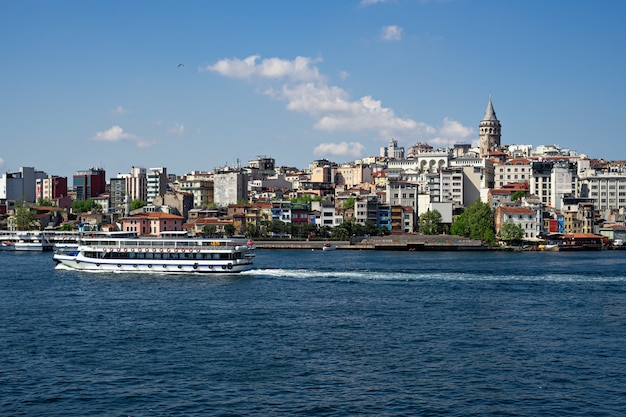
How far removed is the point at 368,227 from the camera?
59.4 m

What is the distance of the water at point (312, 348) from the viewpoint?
1218 cm

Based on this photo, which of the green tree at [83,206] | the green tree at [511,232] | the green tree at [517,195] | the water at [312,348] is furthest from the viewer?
the green tree at [83,206]

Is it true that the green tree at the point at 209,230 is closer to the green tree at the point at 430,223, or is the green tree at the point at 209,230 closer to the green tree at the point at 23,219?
the green tree at the point at 430,223

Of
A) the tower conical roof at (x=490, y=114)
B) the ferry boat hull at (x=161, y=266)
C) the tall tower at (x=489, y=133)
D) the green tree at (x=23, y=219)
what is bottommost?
the ferry boat hull at (x=161, y=266)

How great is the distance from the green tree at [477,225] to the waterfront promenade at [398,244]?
1.37 metres

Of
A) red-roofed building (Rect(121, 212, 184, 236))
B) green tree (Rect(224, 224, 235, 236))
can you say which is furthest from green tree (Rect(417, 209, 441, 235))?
red-roofed building (Rect(121, 212, 184, 236))

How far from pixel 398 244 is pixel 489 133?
49478 millimetres

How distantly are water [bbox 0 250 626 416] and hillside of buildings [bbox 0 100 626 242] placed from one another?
1327 inches

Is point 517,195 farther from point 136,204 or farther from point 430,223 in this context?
point 136,204

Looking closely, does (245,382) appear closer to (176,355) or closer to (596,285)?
(176,355)

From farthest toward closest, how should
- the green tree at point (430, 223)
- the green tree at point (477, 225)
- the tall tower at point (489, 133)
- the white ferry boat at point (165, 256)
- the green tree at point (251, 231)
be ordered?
the tall tower at point (489, 133), the green tree at point (251, 231), the green tree at point (430, 223), the green tree at point (477, 225), the white ferry boat at point (165, 256)

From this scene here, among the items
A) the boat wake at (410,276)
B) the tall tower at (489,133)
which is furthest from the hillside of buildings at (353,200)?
the boat wake at (410,276)

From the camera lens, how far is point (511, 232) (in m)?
55.7

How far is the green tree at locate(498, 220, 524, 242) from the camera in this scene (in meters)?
55.7
